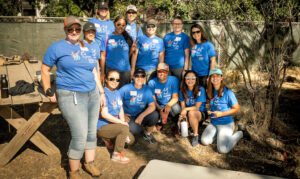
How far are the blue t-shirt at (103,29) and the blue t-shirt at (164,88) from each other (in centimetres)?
107

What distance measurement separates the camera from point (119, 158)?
4527 millimetres

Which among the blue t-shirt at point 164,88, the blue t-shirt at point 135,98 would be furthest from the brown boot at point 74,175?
the blue t-shirt at point 164,88

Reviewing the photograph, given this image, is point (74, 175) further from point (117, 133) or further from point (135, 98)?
point (135, 98)

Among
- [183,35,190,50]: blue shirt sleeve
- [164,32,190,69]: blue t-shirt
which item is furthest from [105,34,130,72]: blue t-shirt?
[183,35,190,50]: blue shirt sleeve

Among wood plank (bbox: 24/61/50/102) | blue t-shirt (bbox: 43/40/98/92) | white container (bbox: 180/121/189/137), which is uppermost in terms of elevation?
blue t-shirt (bbox: 43/40/98/92)

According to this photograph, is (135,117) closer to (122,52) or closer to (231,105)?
(122,52)

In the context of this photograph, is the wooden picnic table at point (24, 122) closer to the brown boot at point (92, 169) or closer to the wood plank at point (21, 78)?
the wood plank at point (21, 78)

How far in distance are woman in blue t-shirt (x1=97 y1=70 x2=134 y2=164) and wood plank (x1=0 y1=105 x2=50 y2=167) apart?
773mm

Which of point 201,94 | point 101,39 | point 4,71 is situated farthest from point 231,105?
point 4,71

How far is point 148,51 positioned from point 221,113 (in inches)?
63.0

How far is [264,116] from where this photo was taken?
541cm

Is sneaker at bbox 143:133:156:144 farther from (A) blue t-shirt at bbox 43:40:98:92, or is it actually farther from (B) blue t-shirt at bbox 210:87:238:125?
(A) blue t-shirt at bbox 43:40:98:92

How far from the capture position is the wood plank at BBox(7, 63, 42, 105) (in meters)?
3.96

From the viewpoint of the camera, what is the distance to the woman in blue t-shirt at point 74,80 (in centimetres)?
341
